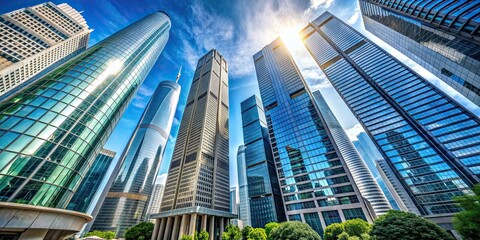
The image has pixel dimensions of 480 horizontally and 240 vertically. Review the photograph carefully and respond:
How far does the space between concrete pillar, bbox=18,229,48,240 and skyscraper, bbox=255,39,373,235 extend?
53071 millimetres

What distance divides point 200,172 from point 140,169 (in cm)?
7294

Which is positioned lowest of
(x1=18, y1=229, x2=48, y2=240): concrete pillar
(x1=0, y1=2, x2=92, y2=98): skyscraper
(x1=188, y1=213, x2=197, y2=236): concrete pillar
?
(x1=18, y1=229, x2=48, y2=240): concrete pillar

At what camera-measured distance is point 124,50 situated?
119 feet

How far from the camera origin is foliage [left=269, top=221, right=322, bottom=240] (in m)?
27.3

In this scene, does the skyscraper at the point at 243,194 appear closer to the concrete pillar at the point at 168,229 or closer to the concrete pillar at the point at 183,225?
the concrete pillar at the point at 183,225

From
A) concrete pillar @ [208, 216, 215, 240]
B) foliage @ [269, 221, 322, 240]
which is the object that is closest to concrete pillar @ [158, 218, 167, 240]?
concrete pillar @ [208, 216, 215, 240]

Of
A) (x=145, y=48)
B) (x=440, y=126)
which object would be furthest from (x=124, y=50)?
(x=440, y=126)

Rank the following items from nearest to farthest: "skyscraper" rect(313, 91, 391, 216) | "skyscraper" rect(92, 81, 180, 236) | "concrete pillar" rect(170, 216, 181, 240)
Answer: "concrete pillar" rect(170, 216, 181, 240)
"skyscraper" rect(313, 91, 391, 216)
"skyscraper" rect(92, 81, 180, 236)

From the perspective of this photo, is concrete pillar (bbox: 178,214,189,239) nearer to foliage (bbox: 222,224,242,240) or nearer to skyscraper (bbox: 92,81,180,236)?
foliage (bbox: 222,224,242,240)

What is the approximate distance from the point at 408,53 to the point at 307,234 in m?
59.1

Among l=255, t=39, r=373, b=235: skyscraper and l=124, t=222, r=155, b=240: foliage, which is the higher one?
l=255, t=39, r=373, b=235: skyscraper

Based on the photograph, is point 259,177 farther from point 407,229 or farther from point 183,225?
point 407,229

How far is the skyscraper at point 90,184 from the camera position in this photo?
93.0 m

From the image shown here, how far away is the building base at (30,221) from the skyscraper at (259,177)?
6107 centimetres
